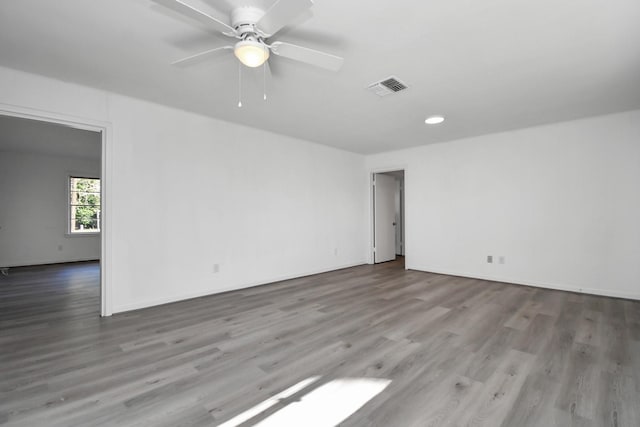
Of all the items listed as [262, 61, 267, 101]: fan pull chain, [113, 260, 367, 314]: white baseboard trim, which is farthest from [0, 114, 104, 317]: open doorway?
[262, 61, 267, 101]: fan pull chain

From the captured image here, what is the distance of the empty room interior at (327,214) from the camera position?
70.4 inches

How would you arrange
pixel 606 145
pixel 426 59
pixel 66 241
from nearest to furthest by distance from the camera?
pixel 426 59, pixel 606 145, pixel 66 241

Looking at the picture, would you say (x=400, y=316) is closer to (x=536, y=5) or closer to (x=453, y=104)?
(x=453, y=104)

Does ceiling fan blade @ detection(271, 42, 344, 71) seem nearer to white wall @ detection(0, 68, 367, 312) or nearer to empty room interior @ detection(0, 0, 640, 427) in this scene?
empty room interior @ detection(0, 0, 640, 427)

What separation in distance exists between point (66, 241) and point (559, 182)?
420 inches

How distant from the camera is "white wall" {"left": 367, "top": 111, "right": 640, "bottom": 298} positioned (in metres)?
3.69

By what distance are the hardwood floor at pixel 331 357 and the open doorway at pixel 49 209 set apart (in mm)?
1925

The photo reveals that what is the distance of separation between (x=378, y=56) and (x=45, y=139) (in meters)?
6.61

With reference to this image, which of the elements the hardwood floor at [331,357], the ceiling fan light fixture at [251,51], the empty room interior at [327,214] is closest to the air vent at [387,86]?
the empty room interior at [327,214]

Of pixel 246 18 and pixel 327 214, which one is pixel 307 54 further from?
pixel 327 214

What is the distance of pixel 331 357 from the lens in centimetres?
223

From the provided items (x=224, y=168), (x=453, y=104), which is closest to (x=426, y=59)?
(x=453, y=104)

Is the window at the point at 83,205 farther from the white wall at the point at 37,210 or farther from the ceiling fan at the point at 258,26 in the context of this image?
the ceiling fan at the point at 258,26

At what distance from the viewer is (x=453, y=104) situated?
342cm
